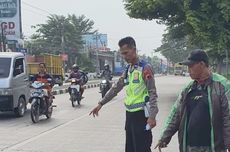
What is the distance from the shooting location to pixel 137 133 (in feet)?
18.0

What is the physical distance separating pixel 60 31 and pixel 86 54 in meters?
8.12

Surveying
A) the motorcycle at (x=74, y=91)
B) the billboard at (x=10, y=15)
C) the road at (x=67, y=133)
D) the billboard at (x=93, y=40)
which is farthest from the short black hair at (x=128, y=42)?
the billboard at (x=93, y=40)

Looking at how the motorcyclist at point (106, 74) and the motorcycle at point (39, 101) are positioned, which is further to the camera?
the motorcyclist at point (106, 74)

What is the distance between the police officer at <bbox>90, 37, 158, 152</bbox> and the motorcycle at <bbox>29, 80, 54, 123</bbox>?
24.3ft

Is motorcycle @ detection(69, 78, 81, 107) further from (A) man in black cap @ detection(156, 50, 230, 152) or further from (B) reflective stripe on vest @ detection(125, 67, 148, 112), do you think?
(A) man in black cap @ detection(156, 50, 230, 152)

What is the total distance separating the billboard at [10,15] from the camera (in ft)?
121

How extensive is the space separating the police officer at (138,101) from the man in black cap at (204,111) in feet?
3.75

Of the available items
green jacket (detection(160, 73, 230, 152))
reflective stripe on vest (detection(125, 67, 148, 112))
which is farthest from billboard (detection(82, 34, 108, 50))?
green jacket (detection(160, 73, 230, 152))

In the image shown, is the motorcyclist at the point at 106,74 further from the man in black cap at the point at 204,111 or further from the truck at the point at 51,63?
the man in black cap at the point at 204,111

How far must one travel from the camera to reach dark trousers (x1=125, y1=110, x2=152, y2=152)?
18.0 feet

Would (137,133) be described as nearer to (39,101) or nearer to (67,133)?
(67,133)

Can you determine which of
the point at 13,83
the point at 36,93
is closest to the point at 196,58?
the point at 36,93

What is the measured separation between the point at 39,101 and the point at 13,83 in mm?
1092

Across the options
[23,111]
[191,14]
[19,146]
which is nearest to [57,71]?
[191,14]
